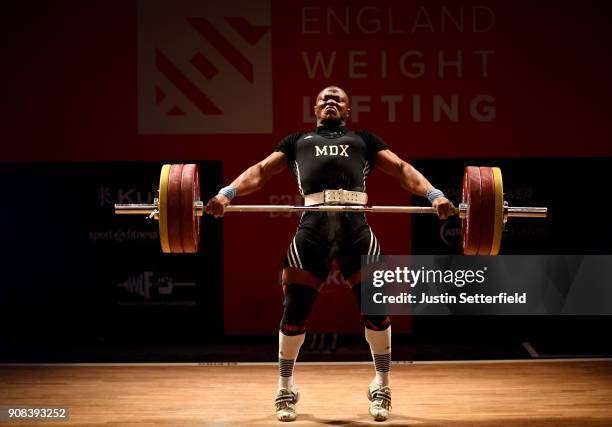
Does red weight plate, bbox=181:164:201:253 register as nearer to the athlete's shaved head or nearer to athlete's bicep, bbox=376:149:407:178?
the athlete's shaved head

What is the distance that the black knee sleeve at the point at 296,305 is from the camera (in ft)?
12.1

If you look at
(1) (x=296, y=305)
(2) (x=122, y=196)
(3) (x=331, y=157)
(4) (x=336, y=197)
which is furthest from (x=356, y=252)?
(2) (x=122, y=196)

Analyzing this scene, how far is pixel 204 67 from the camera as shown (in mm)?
5594

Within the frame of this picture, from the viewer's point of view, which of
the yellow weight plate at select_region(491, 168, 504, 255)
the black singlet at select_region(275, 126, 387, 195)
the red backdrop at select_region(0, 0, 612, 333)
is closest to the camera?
the yellow weight plate at select_region(491, 168, 504, 255)

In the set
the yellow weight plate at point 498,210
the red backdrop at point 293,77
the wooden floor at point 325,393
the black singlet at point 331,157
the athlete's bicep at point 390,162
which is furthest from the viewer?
the red backdrop at point 293,77

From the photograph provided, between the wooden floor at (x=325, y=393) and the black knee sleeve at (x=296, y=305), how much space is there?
45 cm

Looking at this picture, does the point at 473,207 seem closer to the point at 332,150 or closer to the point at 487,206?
the point at 487,206

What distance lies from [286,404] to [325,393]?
1.77 feet

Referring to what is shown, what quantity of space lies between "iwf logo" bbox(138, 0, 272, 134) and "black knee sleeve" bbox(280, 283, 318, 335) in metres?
2.18

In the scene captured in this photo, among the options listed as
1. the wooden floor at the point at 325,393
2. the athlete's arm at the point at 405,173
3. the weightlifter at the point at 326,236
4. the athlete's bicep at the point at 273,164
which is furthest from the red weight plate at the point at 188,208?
the athlete's arm at the point at 405,173

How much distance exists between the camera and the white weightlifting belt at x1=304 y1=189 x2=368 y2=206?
3725 millimetres

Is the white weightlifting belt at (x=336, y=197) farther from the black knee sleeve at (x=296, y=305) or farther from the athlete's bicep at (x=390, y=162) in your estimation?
the black knee sleeve at (x=296, y=305)
